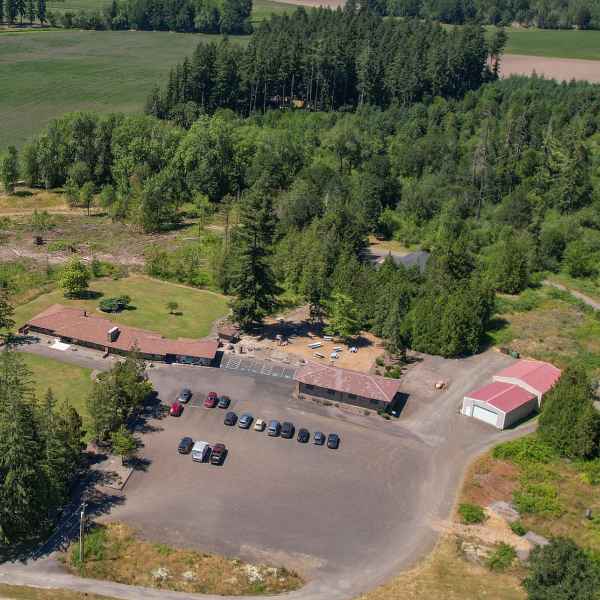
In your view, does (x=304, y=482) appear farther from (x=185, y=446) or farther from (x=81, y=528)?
(x=81, y=528)

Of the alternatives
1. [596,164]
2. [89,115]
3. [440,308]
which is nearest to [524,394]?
[440,308]

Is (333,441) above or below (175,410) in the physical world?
below

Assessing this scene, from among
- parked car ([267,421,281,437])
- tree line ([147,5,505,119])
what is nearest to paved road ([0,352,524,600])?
parked car ([267,421,281,437])

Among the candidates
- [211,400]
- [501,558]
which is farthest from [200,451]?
[501,558]

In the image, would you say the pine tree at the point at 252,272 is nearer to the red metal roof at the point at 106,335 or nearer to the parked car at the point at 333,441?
the red metal roof at the point at 106,335

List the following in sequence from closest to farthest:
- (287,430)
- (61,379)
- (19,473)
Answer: (19,473), (287,430), (61,379)

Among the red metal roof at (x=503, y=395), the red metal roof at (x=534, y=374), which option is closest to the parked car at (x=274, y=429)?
the red metal roof at (x=503, y=395)

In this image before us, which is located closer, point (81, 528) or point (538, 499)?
point (81, 528)
